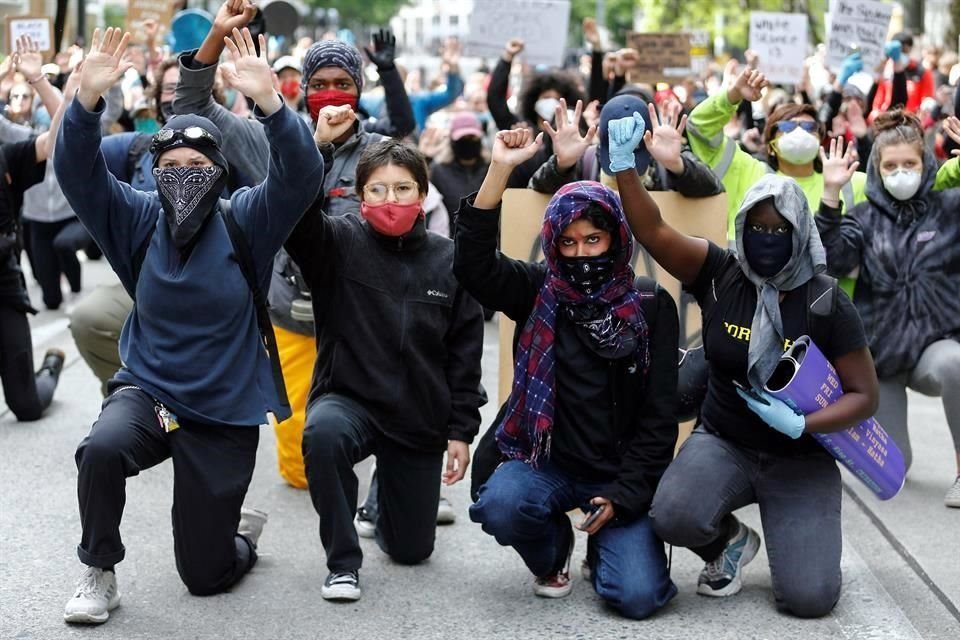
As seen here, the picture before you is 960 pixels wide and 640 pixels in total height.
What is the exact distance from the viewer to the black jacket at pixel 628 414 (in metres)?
5.00

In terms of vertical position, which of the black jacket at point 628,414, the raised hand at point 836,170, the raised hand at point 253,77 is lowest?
the black jacket at point 628,414

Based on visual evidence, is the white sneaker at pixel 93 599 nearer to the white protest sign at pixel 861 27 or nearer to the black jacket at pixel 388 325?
the black jacket at pixel 388 325

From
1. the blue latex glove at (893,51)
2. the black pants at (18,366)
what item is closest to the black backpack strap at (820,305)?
the black pants at (18,366)

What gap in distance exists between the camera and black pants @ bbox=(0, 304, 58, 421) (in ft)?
24.7

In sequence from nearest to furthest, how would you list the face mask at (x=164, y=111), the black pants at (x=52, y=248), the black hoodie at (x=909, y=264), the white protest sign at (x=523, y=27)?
the black hoodie at (x=909, y=264) → the face mask at (x=164, y=111) → the black pants at (x=52, y=248) → the white protest sign at (x=523, y=27)

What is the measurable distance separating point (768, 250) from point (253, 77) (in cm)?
182

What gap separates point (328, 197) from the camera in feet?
19.8

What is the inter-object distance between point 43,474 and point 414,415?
225cm

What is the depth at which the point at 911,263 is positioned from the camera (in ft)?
21.3

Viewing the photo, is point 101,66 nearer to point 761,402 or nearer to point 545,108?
point 761,402

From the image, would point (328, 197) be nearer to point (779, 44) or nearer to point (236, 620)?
point (236, 620)

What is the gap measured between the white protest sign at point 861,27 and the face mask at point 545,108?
2.48m

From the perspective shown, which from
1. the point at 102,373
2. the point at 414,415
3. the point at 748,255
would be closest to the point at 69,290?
the point at 102,373

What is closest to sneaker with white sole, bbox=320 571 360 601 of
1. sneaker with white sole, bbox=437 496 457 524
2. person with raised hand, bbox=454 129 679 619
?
person with raised hand, bbox=454 129 679 619
